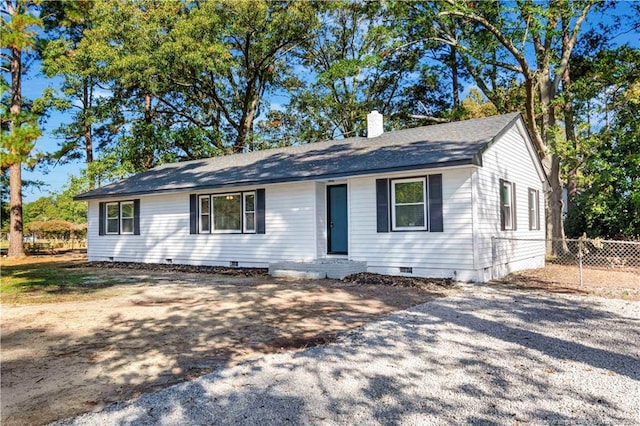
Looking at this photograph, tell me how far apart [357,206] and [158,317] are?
231 inches

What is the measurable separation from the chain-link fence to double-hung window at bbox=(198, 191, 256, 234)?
6784 mm

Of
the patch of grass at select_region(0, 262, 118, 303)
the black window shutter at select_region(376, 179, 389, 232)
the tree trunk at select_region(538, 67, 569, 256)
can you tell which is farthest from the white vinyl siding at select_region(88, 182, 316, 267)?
the tree trunk at select_region(538, 67, 569, 256)

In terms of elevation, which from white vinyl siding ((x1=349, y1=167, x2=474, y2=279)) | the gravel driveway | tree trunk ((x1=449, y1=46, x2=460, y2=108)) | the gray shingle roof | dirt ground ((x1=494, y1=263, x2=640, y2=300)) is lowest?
dirt ground ((x1=494, y1=263, x2=640, y2=300))

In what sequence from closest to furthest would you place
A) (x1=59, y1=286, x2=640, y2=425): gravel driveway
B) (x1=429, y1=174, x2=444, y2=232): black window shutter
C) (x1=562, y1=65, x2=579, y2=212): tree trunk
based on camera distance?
(x1=59, y1=286, x2=640, y2=425): gravel driveway → (x1=429, y1=174, x2=444, y2=232): black window shutter → (x1=562, y1=65, x2=579, y2=212): tree trunk

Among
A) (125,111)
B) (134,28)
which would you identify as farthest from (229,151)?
(134,28)

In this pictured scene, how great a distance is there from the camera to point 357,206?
1066 centimetres

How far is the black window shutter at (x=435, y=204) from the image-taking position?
31.1ft

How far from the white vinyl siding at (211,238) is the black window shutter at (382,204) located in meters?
1.93

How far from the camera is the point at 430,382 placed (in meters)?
3.55

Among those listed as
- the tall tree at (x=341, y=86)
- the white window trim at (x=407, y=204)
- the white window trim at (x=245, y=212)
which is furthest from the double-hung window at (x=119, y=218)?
the tall tree at (x=341, y=86)

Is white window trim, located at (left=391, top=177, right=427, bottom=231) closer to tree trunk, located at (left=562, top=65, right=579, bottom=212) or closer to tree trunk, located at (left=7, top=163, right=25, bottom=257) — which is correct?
tree trunk, located at (left=562, top=65, right=579, bottom=212)

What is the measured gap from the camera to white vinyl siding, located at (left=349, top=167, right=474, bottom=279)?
9242 mm

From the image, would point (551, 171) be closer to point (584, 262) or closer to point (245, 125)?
point (584, 262)

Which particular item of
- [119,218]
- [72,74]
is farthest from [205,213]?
[72,74]
